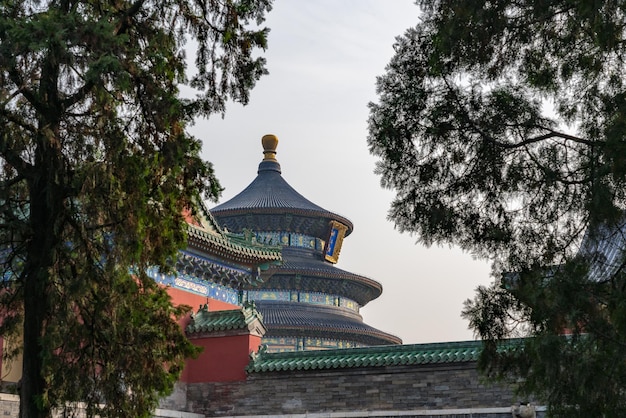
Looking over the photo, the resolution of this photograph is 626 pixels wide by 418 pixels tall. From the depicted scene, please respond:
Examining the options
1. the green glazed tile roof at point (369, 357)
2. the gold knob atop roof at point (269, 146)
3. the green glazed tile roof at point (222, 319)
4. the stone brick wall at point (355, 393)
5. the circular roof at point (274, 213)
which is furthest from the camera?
the gold knob atop roof at point (269, 146)

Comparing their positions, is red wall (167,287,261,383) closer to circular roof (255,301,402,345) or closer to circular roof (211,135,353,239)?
circular roof (255,301,402,345)

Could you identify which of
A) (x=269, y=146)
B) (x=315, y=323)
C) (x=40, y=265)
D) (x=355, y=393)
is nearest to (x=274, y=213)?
(x=269, y=146)

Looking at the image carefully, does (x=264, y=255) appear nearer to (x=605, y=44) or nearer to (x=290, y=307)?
(x=290, y=307)

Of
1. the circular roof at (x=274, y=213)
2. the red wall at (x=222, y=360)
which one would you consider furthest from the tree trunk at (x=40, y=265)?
the circular roof at (x=274, y=213)

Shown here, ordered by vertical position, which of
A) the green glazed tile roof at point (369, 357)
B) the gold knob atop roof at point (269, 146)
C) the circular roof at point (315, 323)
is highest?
the gold knob atop roof at point (269, 146)

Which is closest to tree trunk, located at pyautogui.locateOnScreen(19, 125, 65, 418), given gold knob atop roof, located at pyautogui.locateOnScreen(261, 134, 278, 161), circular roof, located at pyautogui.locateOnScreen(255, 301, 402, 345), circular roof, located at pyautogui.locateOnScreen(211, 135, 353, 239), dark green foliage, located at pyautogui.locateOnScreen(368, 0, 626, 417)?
dark green foliage, located at pyautogui.locateOnScreen(368, 0, 626, 417)

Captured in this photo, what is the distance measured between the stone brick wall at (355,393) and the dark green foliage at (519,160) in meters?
6.38

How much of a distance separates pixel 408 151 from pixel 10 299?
358 cm

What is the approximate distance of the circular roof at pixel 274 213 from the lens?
974 inches

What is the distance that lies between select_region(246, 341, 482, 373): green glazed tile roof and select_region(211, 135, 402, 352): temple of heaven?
8010 millimetres

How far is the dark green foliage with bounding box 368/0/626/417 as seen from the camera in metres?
5.19

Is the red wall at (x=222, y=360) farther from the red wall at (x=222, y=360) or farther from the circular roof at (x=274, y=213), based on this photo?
the circular roof at (x=274, y=213)

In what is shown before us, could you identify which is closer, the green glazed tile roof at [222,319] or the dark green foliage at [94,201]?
the dark green foliage at [94,201]

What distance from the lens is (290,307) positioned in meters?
23.4
